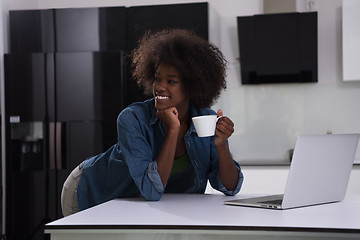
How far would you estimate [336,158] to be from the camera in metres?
1.69

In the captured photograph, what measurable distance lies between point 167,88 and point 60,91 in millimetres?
2403

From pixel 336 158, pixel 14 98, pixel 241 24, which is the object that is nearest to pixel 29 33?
pixel 14 98

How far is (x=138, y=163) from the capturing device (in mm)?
1851

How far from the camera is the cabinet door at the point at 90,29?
13.8 ft

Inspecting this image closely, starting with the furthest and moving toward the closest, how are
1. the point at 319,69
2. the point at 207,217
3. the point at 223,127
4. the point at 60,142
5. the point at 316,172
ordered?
1. the point at 319,69
2. the point at 60,142
3. the point at 223,127
4. the point at 316,172
5. the point at 207,217

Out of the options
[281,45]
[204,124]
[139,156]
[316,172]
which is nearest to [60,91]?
[281,45]

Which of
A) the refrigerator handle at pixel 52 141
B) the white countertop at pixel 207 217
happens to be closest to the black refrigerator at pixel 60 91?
the refrigerator handle at pixel 52 141

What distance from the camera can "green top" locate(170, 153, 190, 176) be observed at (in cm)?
204

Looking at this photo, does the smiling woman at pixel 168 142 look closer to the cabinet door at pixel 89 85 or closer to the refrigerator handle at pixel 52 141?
the cabinet door at pixel 89 85

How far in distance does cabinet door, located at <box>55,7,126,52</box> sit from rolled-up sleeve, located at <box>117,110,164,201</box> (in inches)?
94.0

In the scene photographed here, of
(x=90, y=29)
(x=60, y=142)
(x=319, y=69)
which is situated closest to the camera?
(x=60, y=142)

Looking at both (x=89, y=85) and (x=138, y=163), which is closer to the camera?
(x=138, y=163)

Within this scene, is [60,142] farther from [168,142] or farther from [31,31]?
[168,142]

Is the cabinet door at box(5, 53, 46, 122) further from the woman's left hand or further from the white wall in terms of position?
the woman's left hand
